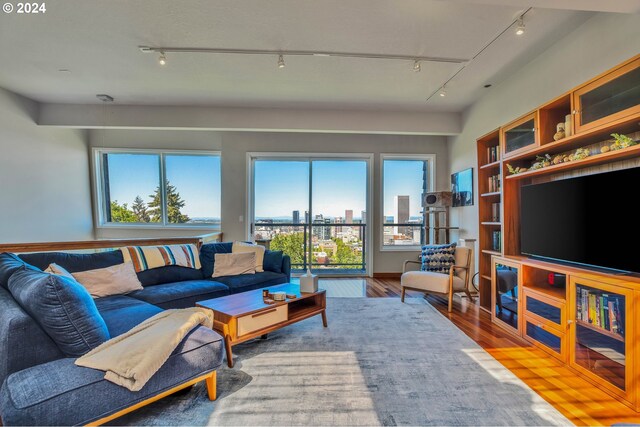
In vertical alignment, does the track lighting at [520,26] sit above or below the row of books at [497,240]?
above

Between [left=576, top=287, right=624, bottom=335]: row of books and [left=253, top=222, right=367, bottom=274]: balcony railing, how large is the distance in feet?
12.1

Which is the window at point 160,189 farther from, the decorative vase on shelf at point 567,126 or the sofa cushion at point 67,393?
the decorative vase on shelf at point 567,126

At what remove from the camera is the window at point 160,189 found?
18.2 feet

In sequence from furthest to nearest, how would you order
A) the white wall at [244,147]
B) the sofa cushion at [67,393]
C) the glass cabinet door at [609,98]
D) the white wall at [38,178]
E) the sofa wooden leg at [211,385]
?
1. the white wall at [244,147]
2. the white wall at [38,178]
3. the glass cabinet door at [609,98]
4. the sofa wooden leg at [211,385]
5. the sofa cushion at [67,393]

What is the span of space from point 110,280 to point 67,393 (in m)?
1.67

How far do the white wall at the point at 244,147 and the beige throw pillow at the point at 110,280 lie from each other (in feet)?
8.34

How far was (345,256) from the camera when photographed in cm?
575

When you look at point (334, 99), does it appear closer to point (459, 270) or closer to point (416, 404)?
point (459, 270)

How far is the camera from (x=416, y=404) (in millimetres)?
1748

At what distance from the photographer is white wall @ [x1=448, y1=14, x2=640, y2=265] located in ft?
7.50

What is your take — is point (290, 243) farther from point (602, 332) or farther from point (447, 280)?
point (602, 332)

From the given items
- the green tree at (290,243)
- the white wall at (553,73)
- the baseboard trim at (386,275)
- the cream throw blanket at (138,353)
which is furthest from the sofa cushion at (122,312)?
the white wall at (553,73)

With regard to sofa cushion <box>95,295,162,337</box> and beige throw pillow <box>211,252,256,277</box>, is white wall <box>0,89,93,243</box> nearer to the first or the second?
sofa cushion <box>95,295,162,337</box>

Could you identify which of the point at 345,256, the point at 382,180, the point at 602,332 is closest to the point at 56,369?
the point at 602,332
